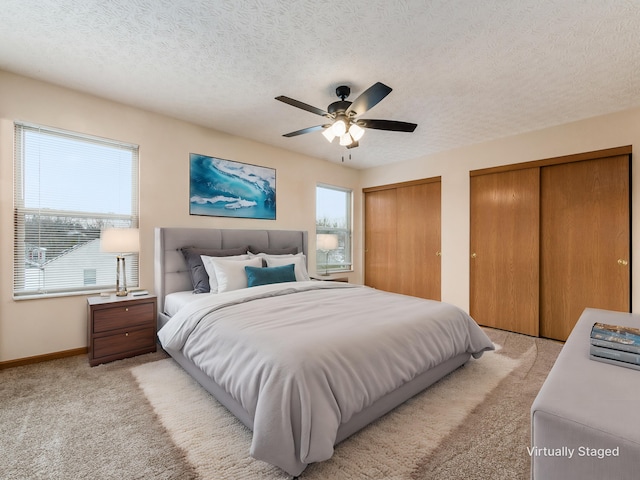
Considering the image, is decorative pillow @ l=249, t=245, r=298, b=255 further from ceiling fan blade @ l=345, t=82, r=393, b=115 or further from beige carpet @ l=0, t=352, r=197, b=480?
ceiling fan blade @ l=345, t=82, r=393, b=115

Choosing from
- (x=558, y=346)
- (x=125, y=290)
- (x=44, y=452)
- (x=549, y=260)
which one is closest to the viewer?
(x=44, y=452)

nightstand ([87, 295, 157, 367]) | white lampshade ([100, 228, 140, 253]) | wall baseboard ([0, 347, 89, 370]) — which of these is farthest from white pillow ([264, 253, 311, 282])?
wall baseboard ([0, 347, 89, 370])

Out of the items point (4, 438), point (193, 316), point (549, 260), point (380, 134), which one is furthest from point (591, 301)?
point (4, 438)

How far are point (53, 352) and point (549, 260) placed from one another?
537cm

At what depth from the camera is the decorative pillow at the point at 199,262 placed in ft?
10.2

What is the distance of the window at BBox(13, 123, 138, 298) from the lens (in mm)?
2631

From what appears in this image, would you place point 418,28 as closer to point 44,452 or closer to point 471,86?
point 471,86

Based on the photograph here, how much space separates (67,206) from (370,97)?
9.67ft

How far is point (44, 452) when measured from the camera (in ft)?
5.12

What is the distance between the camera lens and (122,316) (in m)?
2.76

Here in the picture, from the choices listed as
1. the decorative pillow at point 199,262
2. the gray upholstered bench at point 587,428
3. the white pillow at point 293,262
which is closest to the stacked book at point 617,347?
the gray upholstered bench at point 587,428

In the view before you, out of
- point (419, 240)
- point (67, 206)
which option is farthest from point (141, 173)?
point (419, 240)

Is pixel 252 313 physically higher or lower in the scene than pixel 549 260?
lower

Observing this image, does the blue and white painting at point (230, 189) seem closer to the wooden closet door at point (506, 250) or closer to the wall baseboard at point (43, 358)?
the wall baseboard at point (43, 358)
